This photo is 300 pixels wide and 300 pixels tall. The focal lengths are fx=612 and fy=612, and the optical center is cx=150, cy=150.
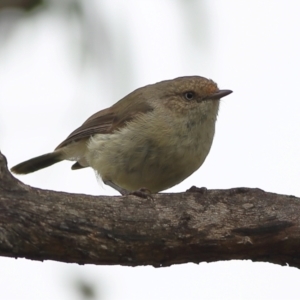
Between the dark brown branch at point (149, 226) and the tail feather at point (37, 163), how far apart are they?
3.05 m

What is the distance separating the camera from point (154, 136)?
5574mm

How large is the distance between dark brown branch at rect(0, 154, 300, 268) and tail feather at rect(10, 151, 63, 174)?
10.0 ft

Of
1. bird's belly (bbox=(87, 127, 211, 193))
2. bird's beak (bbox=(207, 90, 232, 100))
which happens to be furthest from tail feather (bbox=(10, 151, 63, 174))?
bird's beak (bbox=(207, 90, 232, 100))

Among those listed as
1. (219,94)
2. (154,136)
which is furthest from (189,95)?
(154,136)

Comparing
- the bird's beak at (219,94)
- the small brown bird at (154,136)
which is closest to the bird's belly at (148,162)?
the small brown bird at (154,136)

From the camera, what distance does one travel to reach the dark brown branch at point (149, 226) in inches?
137

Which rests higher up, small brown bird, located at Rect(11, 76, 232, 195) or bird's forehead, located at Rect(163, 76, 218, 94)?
bird's forehead, located at Rect(163, 76, 218, 94)

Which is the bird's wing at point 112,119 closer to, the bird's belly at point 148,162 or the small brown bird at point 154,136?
the small brown bird at point 154,136

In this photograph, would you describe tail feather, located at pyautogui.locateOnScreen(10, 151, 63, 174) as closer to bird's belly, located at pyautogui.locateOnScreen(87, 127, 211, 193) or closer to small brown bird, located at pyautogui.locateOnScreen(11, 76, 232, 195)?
small brown bird, located at pyautogui.locateOnScreen(11, 76, 232, 195)

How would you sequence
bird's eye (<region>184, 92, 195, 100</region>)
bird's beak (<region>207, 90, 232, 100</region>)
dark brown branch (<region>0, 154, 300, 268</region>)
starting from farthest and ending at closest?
1. bird's eye (<region>184, 92, 195, 100</region>)
2. bird's beak (<region>207, 90, 232, 100</region>)
3. dark brown branch (<region>0, 154, 300, 268</region>)

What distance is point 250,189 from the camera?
4.36m

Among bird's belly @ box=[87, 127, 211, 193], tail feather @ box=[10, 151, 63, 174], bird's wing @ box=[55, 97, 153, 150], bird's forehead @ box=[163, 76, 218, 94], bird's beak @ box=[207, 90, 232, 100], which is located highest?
bird's forehead @ box=[163, 76, 218, 94]

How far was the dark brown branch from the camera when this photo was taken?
11.4 ft

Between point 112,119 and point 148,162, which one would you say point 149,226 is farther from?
point 112,119
